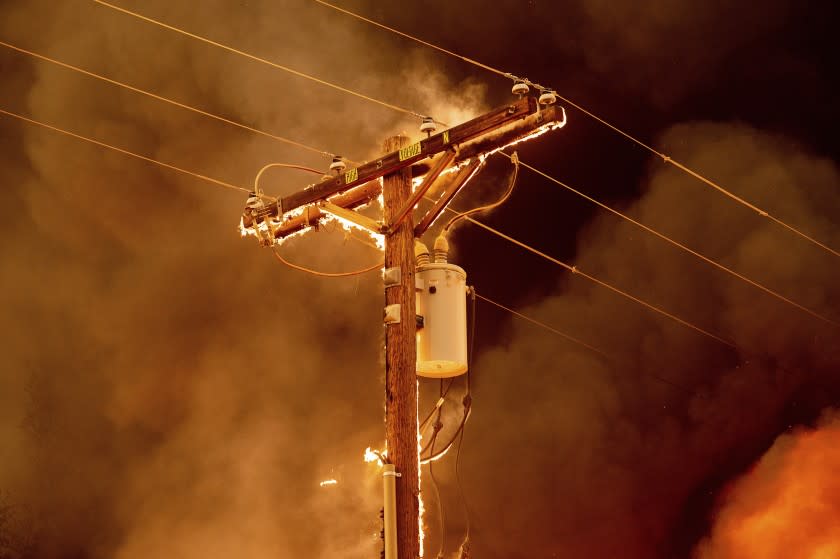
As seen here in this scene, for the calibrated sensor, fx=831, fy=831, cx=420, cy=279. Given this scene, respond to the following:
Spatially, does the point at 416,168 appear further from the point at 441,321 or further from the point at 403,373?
the point at 403,373

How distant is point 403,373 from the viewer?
6.60 metres

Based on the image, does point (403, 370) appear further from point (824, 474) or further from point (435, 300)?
point (824, 474)

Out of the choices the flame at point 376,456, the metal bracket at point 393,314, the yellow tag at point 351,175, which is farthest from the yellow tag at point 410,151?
the flame at point 376,456

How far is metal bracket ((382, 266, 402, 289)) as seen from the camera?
6887mm

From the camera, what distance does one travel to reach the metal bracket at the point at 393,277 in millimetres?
6887

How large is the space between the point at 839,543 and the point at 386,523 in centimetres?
2391

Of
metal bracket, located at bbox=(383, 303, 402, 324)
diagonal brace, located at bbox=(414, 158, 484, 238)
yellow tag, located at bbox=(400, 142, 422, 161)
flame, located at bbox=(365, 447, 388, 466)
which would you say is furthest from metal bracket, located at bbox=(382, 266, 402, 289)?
flame, located at bbox=(365, 447, 388, 466)

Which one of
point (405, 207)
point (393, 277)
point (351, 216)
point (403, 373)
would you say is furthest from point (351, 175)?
point (403, 373)

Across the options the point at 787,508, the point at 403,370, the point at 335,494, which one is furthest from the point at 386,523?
the point at 787,508

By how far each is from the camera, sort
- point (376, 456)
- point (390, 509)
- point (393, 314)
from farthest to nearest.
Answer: point (393, 314)
point (376, 456)
point (390, 509)

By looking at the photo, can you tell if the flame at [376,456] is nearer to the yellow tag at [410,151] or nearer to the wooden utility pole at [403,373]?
the wooden utility pole at [403,373]

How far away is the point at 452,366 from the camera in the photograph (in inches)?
278

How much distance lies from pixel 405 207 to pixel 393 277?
0.63 metres

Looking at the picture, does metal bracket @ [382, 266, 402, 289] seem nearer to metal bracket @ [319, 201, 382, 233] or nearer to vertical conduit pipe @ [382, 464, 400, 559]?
metal bracket @ [319, 201, 382, 233]
